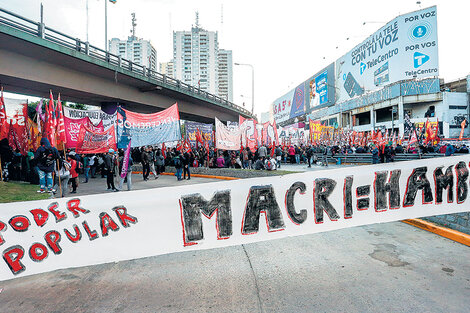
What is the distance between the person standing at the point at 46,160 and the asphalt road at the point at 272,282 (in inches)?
219

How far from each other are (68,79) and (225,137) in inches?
412

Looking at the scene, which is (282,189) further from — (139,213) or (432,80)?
(432,80)

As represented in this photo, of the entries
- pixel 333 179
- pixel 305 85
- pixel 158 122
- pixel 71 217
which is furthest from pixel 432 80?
pixel 71 217

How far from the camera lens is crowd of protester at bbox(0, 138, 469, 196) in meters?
9.12

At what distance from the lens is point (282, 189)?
420 cm

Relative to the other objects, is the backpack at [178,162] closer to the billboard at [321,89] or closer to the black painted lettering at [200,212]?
the black painted lettering at [200,212]

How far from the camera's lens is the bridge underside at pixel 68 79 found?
44.6 ft

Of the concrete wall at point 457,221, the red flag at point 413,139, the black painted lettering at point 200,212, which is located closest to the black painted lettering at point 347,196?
the black painted lettering at point 200,212

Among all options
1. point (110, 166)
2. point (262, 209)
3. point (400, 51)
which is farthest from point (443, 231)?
point (400, 51)

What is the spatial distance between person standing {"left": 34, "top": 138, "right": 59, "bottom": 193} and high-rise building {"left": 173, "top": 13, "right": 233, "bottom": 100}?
130655mm

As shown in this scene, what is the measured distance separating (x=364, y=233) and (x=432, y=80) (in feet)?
155

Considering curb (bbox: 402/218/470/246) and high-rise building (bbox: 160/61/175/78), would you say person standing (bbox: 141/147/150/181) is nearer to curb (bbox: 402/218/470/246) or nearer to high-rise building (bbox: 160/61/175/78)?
curb (bbox: 402/218/470/246)

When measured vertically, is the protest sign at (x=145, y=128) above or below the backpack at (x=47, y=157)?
above

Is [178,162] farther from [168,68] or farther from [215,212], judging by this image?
[168,68]
